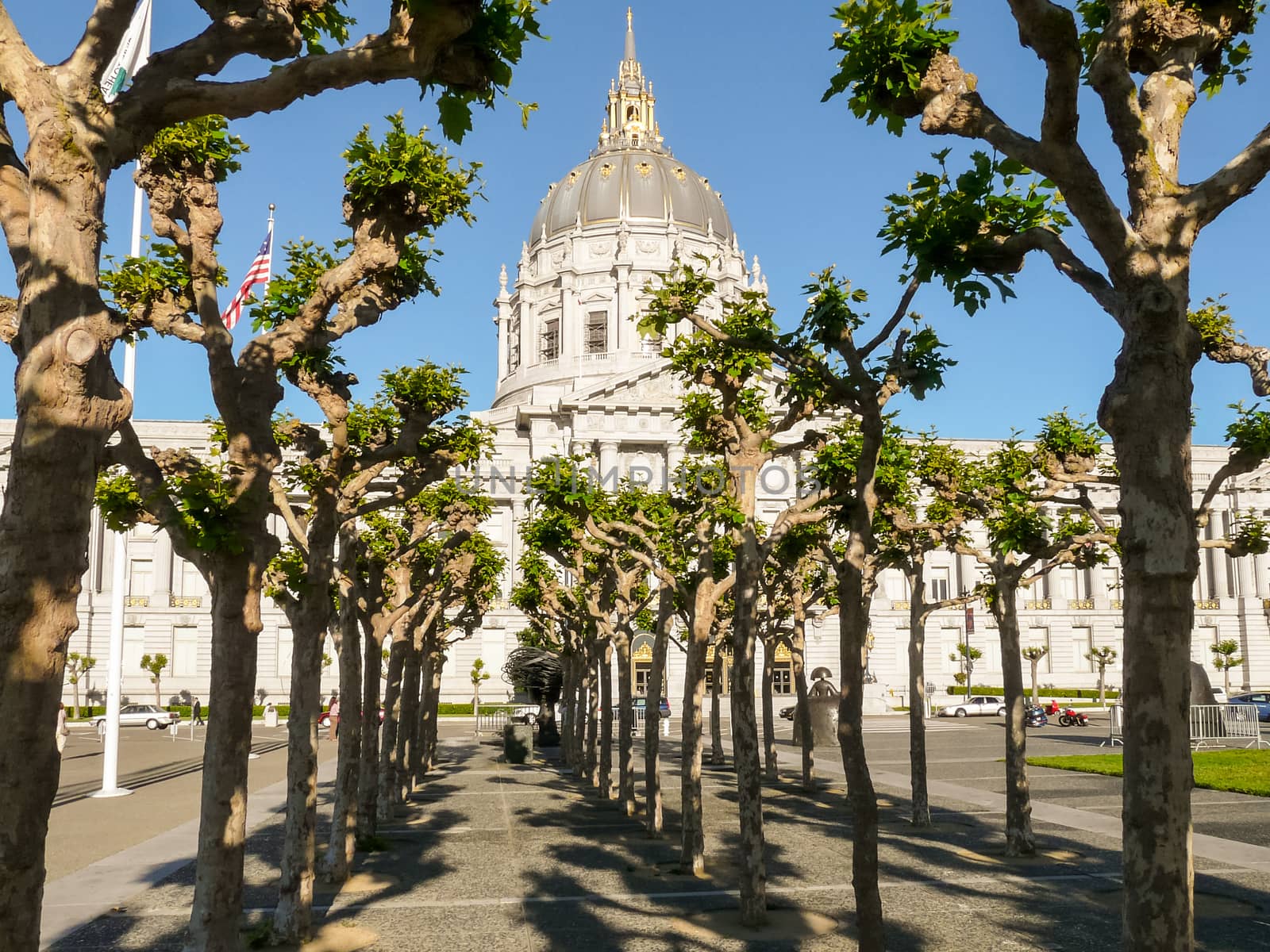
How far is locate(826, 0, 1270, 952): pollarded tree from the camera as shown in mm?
6016

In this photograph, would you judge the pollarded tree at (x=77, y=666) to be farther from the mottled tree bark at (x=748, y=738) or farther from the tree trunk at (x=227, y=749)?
the tree trunk at (x=227, y=749)

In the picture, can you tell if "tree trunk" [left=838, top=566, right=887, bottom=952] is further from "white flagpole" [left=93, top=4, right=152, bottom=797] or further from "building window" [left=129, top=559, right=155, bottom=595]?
"building window" [left=129, top=559, right=155, bottom=595]

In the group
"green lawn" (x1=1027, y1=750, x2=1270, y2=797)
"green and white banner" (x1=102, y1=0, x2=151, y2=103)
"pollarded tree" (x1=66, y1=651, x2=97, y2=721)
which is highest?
"green and white banner" (x1=102, y1=0, x2=151, y2=103)

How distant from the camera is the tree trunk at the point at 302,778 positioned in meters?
12.9

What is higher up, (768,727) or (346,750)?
(346,750)

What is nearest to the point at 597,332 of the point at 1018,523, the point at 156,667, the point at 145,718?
the point at 156,667

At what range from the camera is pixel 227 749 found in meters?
9.16

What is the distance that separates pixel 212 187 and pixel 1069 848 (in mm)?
17219

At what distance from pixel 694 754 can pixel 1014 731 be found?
5.90 meters

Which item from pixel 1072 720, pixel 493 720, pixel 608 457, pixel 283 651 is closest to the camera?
pixel 1072 720

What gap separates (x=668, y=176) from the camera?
4685 inches

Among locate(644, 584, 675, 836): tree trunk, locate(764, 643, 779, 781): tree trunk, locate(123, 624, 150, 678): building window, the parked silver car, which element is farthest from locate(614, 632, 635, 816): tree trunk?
locate(123, 624, 150, 678): building window

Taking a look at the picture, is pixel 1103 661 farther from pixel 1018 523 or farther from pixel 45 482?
pixel 45 482

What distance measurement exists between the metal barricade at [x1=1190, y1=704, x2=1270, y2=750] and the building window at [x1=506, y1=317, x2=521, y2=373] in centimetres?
8375
